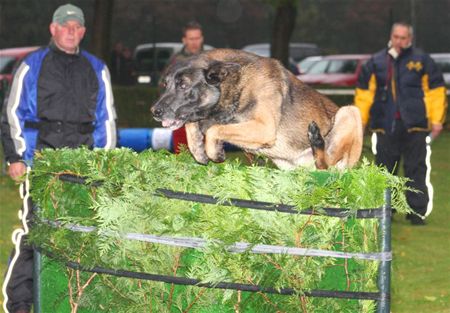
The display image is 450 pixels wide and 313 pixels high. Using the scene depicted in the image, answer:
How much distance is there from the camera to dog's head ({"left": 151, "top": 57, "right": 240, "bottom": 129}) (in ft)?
21.2

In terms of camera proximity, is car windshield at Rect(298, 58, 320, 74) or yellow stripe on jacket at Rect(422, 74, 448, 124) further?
car windshield at Rect(298, 58, 320, 74)

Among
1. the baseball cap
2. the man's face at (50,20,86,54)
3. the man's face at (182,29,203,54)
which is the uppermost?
the baseball cap

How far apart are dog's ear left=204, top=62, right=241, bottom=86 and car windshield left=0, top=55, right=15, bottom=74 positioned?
31659mm

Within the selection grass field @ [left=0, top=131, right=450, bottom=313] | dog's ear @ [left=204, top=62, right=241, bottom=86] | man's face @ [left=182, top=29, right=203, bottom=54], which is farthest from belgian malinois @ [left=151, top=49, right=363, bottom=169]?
man's face @ [left=182, top=29, right=203, bottom=54]

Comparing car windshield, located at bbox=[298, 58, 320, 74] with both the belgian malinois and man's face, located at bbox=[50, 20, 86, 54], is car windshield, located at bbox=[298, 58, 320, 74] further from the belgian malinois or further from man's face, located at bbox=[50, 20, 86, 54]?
the belgian malinois

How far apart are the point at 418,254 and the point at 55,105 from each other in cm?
490

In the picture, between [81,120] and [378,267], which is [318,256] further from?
[81,120]

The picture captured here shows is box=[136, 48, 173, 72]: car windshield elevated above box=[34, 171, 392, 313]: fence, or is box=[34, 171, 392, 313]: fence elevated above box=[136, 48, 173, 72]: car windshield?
box=[34, 171, 392, 313]: fence

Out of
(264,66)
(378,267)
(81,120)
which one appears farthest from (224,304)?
(81,120)

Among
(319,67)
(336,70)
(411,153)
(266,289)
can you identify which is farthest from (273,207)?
(319,67)

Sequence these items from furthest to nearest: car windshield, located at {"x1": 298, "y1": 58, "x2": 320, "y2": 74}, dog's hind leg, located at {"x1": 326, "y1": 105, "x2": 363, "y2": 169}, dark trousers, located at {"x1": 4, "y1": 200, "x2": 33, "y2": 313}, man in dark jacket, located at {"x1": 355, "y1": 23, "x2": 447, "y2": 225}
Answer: car windshield, located at {"x1": 298, "y1": 58, "x2": 320, "y2": 74}
man in dark jacket, located at {"x1": 355, "y1": 23, "x2": 447, "y2": 225}
dark trousers, located at {"x1": 4, "y1": 200, "x2": 33, "y2": 313}
dog's hind leg, located at {"x1": 326, "y1": 105, "x2": 363, "y2": 169}

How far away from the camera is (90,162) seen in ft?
18.7

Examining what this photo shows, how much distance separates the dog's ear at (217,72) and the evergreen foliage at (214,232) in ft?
3.04

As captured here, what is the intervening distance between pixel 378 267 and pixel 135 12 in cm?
5403
